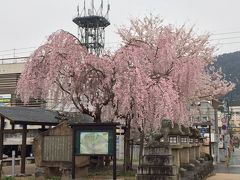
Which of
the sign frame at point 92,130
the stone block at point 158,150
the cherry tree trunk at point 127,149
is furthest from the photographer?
the cherry tree trunk at point 127,149

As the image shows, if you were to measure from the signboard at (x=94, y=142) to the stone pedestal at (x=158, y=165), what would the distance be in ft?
4.90

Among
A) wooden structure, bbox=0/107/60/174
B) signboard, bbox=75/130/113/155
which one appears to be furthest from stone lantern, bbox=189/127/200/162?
wooden structure, bbox=0/107/60/174

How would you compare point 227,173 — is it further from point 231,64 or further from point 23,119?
point 231,64

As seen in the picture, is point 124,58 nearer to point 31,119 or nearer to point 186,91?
point 186,91

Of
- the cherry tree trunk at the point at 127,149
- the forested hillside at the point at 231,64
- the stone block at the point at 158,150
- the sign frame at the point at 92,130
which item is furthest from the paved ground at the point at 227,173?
the forested hillside at the point at 231,64

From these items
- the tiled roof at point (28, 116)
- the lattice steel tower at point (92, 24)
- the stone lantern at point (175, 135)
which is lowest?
the stone lantern at point (175, 135)

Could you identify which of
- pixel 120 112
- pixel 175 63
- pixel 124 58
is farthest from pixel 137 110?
pixel 175 63

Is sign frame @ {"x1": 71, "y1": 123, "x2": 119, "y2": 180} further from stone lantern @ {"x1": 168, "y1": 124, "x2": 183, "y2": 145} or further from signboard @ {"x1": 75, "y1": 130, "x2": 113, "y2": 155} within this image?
stone lantern @ {"x1": 168, "y1": 124, "x2": 183, "y2": 145}

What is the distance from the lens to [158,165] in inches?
545

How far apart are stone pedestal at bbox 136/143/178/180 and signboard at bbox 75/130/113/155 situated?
149 cm

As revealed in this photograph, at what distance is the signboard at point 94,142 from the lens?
14.8 metres

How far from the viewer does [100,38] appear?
5988 cm

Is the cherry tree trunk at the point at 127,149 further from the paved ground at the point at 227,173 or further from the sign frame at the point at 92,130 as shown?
the sign frame at the point at 92,130

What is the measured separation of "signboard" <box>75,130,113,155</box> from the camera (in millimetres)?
14812
